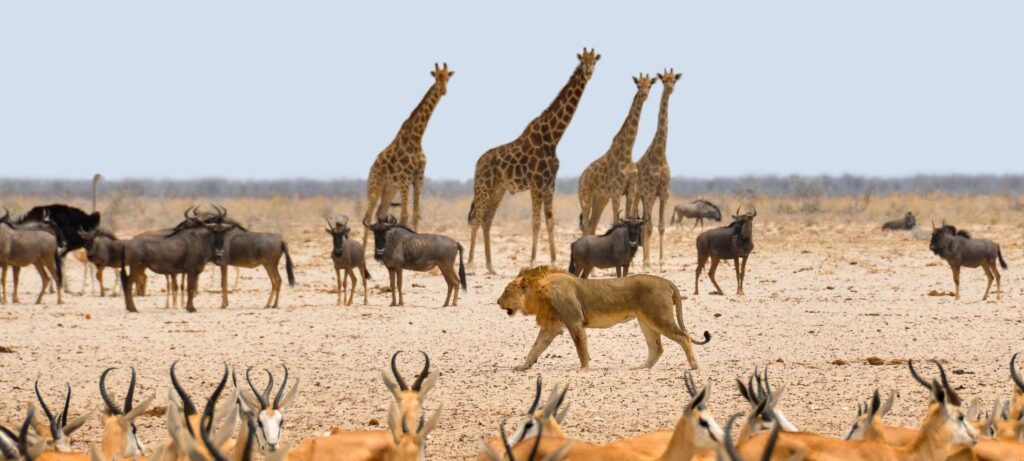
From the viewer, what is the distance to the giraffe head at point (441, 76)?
1118 inches

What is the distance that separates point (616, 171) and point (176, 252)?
32.1 feet

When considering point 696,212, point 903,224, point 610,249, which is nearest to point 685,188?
point 696,212

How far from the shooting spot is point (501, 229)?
41188 mm

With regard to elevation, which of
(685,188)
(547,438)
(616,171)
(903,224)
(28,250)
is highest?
(616,171)

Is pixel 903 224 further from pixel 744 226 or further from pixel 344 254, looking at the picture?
pixel 344 254

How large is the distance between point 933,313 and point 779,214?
95.4 feet

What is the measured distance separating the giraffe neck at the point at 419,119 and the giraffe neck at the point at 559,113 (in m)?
2.16

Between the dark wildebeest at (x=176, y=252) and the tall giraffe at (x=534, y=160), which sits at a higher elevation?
the tall giraffe at (x=534, y=160)

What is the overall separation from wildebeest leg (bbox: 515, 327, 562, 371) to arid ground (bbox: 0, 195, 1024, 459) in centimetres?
11

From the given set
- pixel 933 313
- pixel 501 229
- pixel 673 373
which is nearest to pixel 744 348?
pixel 673 373

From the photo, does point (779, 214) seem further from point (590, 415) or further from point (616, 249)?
point (590, 415)

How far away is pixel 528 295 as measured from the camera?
1436cm

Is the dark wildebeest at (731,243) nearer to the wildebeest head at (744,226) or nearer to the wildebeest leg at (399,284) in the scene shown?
the wildebeest head at (744,226)

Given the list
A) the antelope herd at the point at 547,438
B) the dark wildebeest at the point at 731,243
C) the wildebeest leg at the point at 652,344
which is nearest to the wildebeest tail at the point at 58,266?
the dark wildebeest at the point at 731,243
